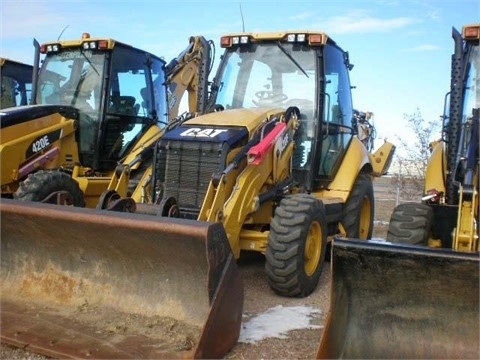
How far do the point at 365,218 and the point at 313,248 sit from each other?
7.53 ft

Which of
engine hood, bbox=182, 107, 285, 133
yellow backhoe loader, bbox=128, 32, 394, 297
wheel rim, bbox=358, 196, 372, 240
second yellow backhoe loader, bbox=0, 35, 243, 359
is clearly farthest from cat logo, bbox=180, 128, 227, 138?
wheel rim, bbox=358, 196, 372, 240

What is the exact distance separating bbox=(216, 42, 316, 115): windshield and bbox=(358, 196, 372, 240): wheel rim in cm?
181

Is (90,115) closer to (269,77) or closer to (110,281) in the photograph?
(269,77)

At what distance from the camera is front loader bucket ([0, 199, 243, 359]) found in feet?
12.1

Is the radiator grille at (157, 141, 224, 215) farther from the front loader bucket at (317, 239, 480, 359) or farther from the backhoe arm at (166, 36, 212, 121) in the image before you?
the backhoe arm at (166, 36, 212, 121)

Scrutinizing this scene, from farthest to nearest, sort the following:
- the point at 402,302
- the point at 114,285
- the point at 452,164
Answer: the point at 452,164 < the point at 114,285 < the point at 402,302

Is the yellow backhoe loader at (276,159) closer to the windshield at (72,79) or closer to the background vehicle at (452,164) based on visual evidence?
the background vehicle at (452,164)

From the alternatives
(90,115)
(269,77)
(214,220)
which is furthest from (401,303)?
(90,115)

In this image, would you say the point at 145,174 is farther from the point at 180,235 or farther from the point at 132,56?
the point at 180,235

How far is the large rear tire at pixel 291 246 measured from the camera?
5.13 meters

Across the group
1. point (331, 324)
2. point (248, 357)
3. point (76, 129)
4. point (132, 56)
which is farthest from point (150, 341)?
point (132, 56)

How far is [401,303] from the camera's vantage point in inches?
146

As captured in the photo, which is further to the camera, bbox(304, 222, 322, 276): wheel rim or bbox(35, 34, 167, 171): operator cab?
bbox(35, 34, 167, 171): operator cab

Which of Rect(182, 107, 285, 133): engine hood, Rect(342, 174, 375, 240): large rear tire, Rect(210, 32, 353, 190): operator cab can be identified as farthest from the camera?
Rect(342, 174, 375, 240): large rear tire
